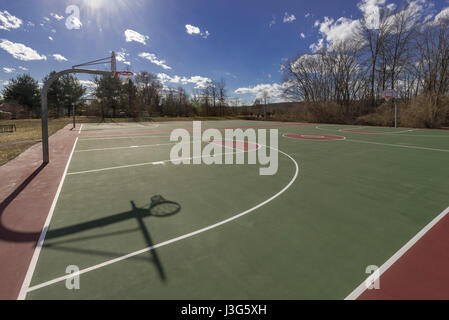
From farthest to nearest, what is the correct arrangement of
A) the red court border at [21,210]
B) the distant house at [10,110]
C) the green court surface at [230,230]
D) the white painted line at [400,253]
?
the distant house at [10,110] → the red court border at [21,210] → the green court surface at [230,230] → the white painted line at [400,253]

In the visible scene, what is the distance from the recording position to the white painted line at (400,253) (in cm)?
256

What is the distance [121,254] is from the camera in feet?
10.7

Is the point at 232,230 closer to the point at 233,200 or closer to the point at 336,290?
the point at 233,200

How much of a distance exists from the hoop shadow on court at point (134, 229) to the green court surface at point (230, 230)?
0.02 metres

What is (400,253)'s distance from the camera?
3.25 m

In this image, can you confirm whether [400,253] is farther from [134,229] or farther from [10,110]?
[10,110]

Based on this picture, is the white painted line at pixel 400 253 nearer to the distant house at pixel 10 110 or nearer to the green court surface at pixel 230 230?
the green court surface at pixel 230 230

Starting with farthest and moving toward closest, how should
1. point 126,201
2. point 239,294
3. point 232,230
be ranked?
point 126,201, point 232,230, point 239,294

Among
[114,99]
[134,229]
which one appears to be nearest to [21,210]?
[134,229]

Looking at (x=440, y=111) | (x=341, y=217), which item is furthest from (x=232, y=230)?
(x=440, y=111)
